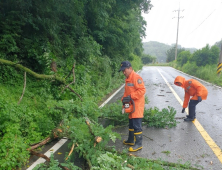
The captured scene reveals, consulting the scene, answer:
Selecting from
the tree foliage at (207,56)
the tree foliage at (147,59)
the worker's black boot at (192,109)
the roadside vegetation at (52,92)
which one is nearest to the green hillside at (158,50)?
the tree foliage at (147,59)

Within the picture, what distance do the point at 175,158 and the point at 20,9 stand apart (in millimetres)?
6926

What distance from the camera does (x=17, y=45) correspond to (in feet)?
24.5

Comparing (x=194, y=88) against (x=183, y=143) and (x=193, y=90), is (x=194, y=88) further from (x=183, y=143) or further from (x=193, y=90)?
(x=183, y=143)

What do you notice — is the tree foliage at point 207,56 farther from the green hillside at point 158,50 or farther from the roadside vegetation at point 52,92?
the green hillside at point 158,50

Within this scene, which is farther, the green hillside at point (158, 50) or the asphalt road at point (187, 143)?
the green hillside at point (158, 50)

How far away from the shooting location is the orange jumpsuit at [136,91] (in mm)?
4402

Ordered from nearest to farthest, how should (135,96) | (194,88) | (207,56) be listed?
(135,96) < (194,88) < (207,56)

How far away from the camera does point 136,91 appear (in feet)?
14.5

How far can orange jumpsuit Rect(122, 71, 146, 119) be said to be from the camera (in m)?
4.40

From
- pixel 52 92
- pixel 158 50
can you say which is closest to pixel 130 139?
pixel 52 92

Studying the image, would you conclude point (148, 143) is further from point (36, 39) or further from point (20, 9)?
point (20, 9)

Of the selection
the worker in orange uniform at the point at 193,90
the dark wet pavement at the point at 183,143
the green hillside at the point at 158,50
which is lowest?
the dark wet pavement at the point at 183,143

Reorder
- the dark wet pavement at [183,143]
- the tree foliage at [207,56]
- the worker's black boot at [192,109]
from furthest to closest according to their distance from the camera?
the tree foliage at [207,56], the worker's black boot at [192,109], the dark wet pavement at [183,143]

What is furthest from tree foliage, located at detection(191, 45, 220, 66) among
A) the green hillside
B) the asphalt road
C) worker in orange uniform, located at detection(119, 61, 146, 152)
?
the green hillside
